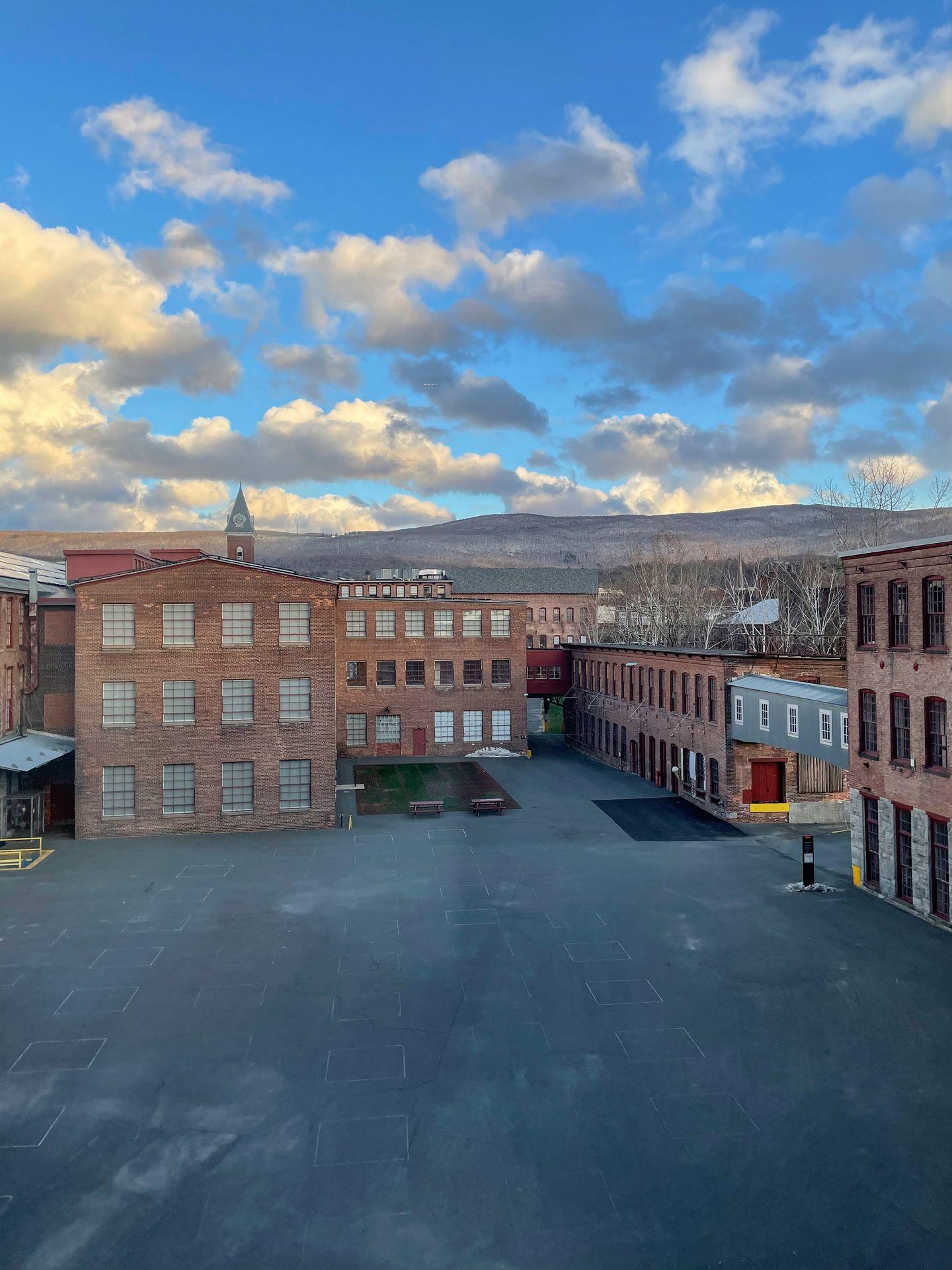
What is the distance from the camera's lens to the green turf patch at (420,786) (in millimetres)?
39969

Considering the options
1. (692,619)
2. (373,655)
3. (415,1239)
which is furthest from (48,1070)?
(692,619)

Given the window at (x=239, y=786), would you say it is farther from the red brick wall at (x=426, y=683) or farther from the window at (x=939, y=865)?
the window at (x=939, y=865)

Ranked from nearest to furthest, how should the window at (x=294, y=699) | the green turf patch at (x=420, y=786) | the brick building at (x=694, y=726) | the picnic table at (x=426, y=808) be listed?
the window at (x=294, y=699)
the brick building at (x=694, y=726)
the picnic table at (x=426, y=808)
the green turf patch at (x=420, y=786)

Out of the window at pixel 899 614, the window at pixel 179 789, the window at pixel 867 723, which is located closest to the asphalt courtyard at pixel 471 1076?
the window at pixel 867 723

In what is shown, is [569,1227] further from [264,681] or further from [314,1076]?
[264,681]

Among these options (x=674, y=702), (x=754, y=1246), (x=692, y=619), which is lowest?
(x=754, y=1246)

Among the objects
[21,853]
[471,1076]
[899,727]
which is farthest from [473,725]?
[471,1076]

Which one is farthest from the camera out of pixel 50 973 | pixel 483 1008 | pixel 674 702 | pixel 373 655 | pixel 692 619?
pixel 692 619

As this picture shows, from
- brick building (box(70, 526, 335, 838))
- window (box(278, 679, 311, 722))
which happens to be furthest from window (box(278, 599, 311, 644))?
window (box(278, 679, 311, 722))

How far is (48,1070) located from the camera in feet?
50.1

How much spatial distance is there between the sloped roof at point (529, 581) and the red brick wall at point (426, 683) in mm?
55158

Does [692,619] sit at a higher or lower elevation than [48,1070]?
higher

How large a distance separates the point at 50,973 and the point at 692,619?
230ft

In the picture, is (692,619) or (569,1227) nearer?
(569,1227)
